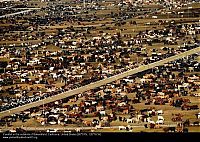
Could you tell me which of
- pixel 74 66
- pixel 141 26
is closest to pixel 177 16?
pixel 141 26

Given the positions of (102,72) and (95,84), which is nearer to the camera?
(95,84)

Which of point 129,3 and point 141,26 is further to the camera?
point 129,3

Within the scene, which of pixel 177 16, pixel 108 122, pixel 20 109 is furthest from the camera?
pixel 177 16

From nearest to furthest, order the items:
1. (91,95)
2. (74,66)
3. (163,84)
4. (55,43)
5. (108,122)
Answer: (108,122) → (91,95) → (163,84) → (74,66) → (55,43)

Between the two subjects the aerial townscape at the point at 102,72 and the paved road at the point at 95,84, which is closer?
the aerial townscape at the point at 102,72

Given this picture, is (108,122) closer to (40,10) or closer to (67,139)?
(67,139)

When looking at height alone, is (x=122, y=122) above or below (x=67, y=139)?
below

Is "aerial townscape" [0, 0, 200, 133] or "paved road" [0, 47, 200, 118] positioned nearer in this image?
"aerial townscape" [0, 0, 200, 133]

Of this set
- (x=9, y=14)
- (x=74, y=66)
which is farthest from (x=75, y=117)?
(x=9, y=14)
